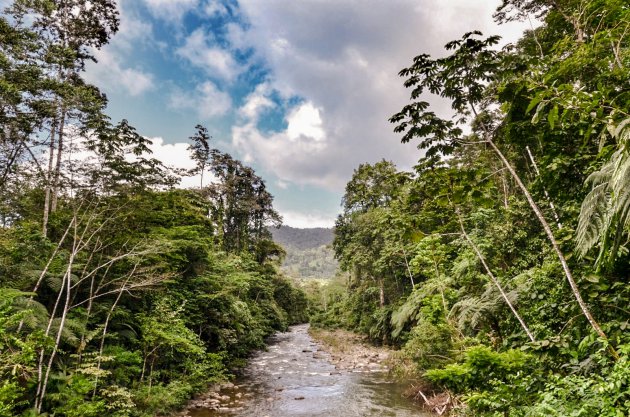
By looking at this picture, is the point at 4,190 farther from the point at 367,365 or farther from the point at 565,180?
the point at 367,365

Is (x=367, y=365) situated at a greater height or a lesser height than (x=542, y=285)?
lesser

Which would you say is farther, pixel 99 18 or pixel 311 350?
pixel 311 350

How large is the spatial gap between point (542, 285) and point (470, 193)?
1788 millimetres

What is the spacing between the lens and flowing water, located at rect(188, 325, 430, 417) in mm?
11266

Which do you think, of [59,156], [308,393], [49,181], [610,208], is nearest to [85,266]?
[49,181]

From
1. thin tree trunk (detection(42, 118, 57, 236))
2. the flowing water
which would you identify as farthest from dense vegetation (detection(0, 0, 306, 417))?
the flowing water

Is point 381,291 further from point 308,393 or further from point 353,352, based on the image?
point 308,393

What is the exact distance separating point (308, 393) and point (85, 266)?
31.9ft

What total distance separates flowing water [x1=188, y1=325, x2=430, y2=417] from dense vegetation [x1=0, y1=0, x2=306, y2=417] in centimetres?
167

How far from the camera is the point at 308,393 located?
13633mm

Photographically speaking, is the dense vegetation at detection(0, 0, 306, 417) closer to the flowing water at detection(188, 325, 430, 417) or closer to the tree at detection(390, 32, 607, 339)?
the flowing water at detection(188, 325, 430, 417)

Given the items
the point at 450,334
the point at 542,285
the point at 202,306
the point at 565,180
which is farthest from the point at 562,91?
the point at 202,306

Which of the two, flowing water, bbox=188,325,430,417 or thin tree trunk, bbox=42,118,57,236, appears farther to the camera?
flowing water, bbox=188,325,430,417

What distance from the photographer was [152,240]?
1062 cm
